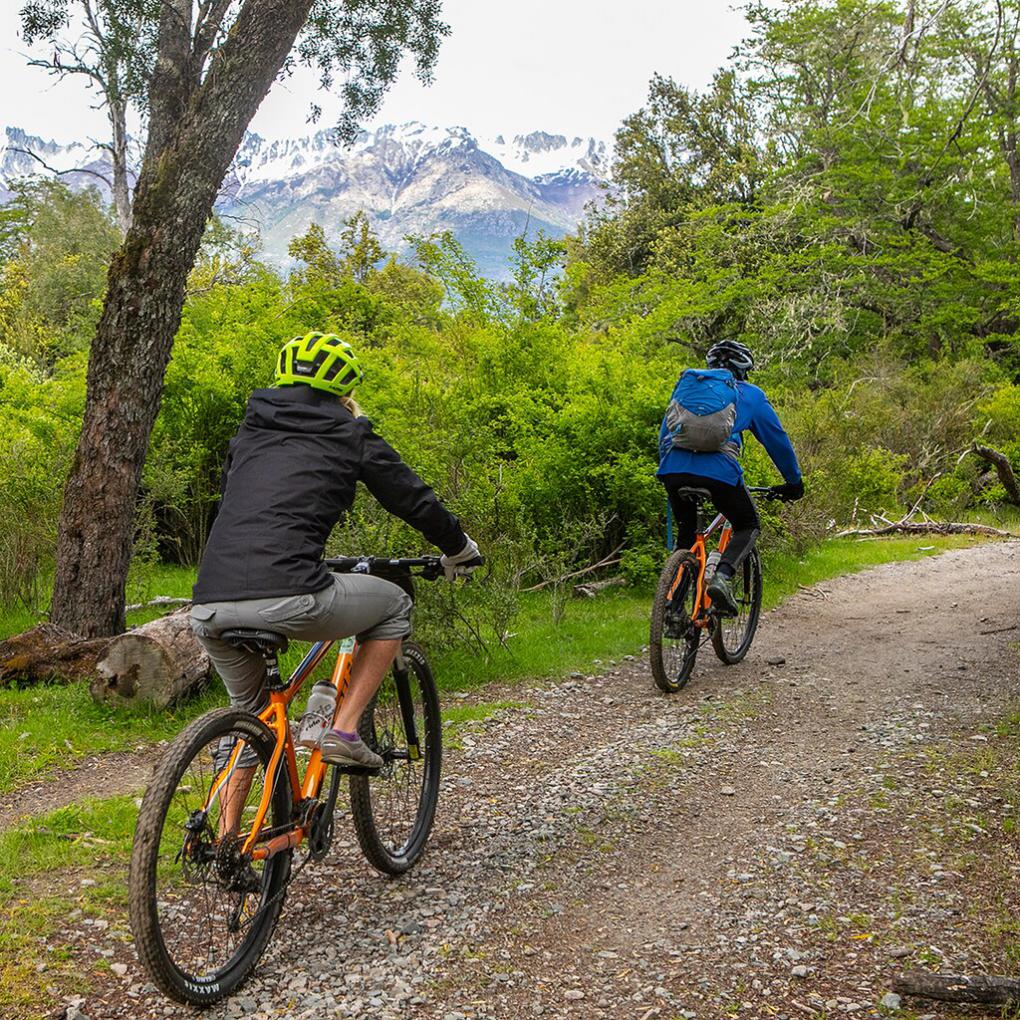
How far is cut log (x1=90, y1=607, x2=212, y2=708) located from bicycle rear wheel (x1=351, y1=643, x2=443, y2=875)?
2687 mm

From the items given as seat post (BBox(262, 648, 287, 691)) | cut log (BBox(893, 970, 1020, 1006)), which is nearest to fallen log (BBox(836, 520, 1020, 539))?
cut log (BBox(893, 970, 1020, 1006))

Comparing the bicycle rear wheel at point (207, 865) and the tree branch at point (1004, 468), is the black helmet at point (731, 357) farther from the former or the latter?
the tree branch at point (1004, 468)

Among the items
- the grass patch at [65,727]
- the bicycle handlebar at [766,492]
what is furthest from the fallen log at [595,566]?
the grass patch at [65,727]

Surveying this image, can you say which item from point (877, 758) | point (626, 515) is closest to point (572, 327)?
point (626, 515)

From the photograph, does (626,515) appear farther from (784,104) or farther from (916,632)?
(784,104)

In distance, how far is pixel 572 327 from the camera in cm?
1473

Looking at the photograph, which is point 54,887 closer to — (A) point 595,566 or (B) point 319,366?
(B) point 319,366

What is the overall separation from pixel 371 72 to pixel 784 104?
24265mm

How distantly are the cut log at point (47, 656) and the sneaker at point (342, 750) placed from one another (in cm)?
428

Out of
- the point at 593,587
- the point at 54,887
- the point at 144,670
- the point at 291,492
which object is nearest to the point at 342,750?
the point at 291,492

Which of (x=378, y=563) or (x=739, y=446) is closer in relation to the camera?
(x=378, y=563)

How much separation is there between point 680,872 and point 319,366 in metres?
2.72

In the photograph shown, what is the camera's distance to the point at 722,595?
24.7 feet

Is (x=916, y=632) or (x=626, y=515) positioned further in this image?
(x=626, y=515)
